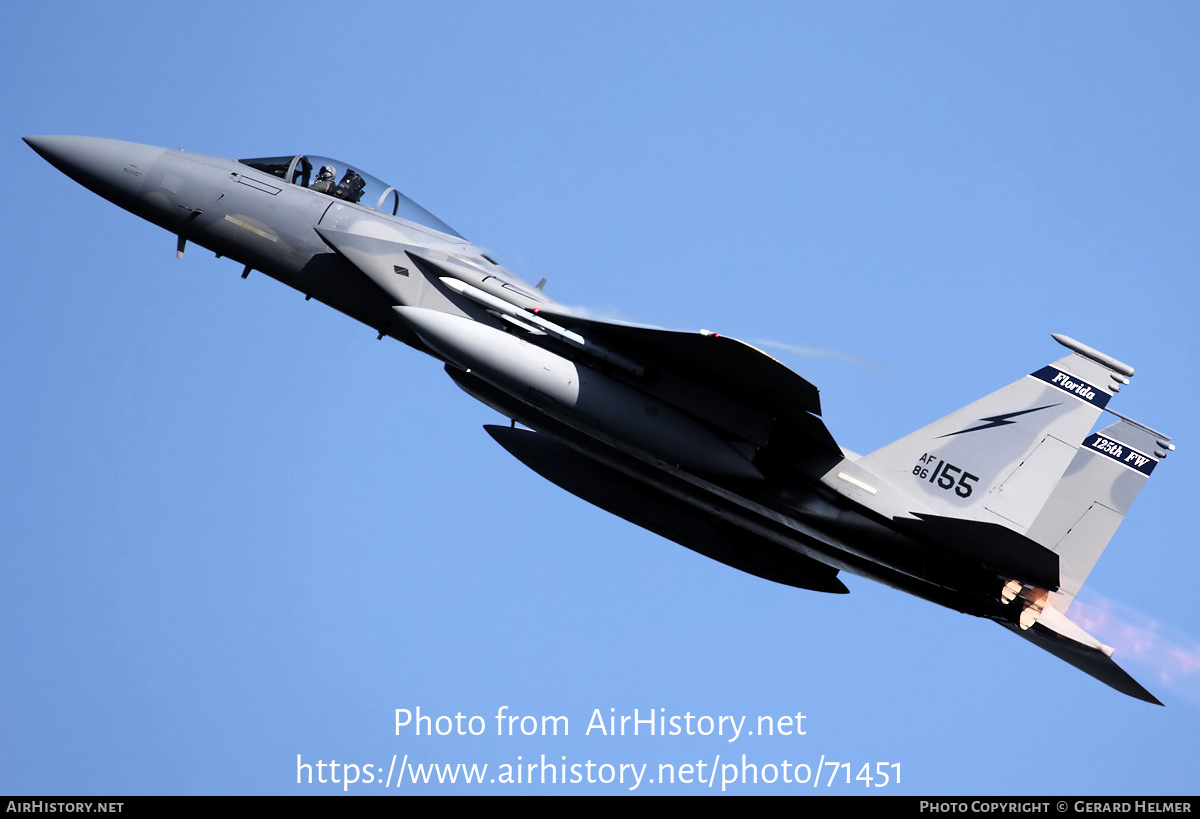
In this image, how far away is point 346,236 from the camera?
12062 mm

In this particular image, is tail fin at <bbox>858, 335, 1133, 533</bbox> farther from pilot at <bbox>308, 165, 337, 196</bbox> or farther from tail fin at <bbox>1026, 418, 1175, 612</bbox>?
pilot at <bbox>308, 165, 337, 196</bbox>

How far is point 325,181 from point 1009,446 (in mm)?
7639

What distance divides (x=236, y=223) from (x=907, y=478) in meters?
7.43

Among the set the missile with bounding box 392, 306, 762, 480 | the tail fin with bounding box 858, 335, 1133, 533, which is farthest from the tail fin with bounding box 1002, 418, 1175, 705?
the missile with bounding box 392, 306, 762, 480

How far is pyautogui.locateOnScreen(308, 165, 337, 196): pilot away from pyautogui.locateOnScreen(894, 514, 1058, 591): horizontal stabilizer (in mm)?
6774

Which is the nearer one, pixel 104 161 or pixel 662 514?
pixel 104 161

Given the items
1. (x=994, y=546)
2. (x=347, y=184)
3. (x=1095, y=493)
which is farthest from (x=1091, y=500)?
(x=347, y=184)

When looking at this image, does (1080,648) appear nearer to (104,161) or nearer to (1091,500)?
(1091,500)

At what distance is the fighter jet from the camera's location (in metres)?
11.0

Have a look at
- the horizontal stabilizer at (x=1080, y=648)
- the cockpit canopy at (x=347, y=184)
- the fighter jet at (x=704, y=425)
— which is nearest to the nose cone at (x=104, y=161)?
the fighter jet at (x=704, y=425)

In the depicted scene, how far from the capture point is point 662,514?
12891 mm

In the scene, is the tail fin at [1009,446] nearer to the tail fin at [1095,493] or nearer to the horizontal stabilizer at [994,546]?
the horizontal stabilizer at [994,546]

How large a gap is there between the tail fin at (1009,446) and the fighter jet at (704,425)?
2cm

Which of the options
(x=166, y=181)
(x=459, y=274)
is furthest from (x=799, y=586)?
(x=166, y=181)
